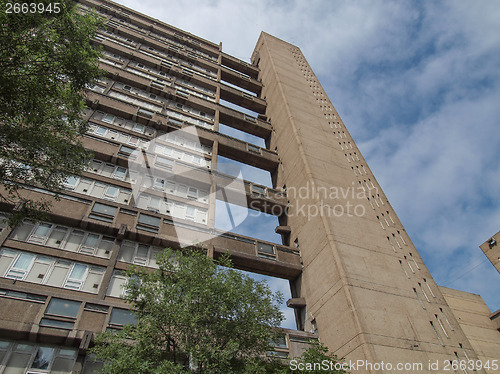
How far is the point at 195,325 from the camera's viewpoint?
11.5 metres

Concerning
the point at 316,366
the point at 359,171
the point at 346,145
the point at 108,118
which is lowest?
the point at 316,366

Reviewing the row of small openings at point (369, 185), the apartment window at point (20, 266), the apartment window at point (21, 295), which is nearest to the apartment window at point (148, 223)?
the apartment window at point (20, 266)

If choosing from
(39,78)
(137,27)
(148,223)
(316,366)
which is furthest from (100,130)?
(137,27)

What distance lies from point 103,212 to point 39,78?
1011 centimetres

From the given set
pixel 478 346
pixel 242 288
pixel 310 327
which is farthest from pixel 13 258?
pixel 478 346

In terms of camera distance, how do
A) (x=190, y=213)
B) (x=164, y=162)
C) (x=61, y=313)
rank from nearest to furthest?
(x=61, y=313) < (x=190, y=213) < (x=164, y=162)

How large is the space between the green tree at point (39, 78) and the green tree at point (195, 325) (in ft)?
17.8

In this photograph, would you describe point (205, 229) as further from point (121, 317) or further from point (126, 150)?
point (126, 150)

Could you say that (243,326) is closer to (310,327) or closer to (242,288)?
(242,288)

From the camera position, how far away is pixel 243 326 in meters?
12.3

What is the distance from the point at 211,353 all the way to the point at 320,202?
14.2 metres

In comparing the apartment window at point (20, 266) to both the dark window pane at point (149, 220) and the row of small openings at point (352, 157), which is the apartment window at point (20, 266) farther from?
the row of small openings at point (352, 157)

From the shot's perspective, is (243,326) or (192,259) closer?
(243,326)

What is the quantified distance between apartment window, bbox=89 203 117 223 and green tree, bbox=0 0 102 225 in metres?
6.93
